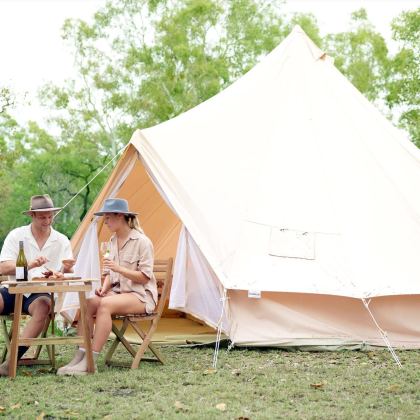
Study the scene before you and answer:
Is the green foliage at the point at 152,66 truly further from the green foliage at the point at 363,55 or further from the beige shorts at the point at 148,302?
the beige shorts at the point at 148,302

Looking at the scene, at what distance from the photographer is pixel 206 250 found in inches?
280

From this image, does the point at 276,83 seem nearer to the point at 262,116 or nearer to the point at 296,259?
the point at 262,116

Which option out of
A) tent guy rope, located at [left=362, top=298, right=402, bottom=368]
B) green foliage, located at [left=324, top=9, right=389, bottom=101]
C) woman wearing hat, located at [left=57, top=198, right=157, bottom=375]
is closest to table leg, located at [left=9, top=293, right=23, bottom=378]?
woman wearing hat, located at [left=57, top=198, right=157, bottom=375]

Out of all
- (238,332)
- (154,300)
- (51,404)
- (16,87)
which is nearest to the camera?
(51,404)

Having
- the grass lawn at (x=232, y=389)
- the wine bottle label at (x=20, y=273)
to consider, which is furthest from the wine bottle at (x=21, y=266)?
the grass lawn at (x=232, y=389)

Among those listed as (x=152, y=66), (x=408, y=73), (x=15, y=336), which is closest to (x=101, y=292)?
(x=15, y=336)

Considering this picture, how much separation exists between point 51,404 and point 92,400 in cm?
23

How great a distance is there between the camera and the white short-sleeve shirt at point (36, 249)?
20.5ft

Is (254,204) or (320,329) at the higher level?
(254,204)

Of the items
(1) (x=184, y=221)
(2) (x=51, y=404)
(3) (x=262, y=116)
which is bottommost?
(2) (x=51, y=404)

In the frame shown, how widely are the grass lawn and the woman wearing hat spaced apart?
24cm

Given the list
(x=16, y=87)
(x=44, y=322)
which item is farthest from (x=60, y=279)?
(x=16, y=87)

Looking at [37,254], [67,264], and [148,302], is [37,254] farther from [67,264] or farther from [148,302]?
[148,302]

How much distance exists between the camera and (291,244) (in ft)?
23.3
